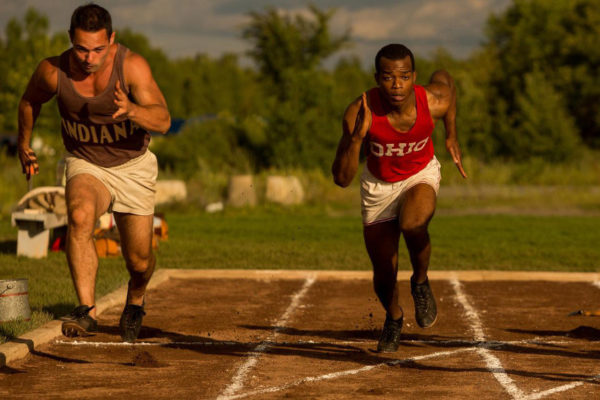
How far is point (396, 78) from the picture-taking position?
719 centimetres

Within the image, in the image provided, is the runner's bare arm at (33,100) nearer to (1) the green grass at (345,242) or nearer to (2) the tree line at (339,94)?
(1) the green grass at (345,242)

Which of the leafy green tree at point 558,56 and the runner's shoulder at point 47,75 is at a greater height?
the leafy green tree at point 558,56

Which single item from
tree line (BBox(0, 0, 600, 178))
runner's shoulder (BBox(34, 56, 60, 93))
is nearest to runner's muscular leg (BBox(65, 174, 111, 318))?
runner's shoulder (BBox(34, 56, 60, 93))

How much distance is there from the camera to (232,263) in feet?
48.6

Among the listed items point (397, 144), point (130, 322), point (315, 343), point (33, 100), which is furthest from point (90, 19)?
point (315, 343)

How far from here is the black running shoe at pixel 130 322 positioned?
822 centimetres

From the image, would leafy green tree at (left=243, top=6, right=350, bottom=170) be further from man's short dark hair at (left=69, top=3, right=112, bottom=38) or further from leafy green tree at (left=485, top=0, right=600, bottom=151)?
man's short dark hair at (left=69, top=3, right=112, bottom=38)

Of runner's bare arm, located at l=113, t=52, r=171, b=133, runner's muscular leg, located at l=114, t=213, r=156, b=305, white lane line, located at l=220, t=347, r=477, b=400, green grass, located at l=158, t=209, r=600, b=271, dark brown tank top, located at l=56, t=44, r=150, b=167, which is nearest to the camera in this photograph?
white lane line, located at l=220, t=347, r=477, b=400

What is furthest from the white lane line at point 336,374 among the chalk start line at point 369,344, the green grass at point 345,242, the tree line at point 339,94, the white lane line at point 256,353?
the tree line at point 339,94

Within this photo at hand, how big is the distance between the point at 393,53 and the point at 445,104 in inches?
27.0

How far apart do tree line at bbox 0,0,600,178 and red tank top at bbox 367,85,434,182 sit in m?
17.6

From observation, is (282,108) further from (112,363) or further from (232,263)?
(112,363)

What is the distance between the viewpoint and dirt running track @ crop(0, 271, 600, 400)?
6691 mm

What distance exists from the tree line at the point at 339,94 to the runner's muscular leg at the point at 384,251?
17491 mm
